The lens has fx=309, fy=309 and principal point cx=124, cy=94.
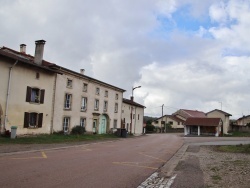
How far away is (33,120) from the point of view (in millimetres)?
30391

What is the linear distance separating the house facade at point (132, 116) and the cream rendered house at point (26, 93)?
2094cm

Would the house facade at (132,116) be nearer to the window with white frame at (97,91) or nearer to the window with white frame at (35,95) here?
the window with white frame at (97,91)

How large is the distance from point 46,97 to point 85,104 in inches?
340

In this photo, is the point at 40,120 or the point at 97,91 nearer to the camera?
the point at 40,120

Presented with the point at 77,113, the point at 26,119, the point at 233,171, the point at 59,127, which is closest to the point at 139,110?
the point at 77,113

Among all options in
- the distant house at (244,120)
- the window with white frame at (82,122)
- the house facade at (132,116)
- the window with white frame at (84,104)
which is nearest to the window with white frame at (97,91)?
the window with white frame at (84,104)

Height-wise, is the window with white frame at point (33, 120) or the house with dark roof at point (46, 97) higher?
the house with dark roof at point (46, 97)

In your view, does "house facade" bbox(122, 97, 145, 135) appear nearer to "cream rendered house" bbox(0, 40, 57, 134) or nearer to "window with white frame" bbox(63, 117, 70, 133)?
"window with white frame" bbox(63, 117, 70, 133)

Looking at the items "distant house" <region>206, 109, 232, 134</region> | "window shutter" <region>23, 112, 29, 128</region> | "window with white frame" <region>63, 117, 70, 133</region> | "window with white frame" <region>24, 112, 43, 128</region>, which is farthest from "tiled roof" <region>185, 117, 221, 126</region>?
"window shutter" <region>23, 112, 29, 128</region>

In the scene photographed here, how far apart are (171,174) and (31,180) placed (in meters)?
4.96

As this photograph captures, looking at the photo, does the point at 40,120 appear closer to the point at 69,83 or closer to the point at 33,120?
the point at 33,120

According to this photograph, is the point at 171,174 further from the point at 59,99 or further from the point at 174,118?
the point at 174,118

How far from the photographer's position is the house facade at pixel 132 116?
178 feet

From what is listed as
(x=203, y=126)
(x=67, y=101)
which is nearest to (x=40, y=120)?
(x=67, y=101)
